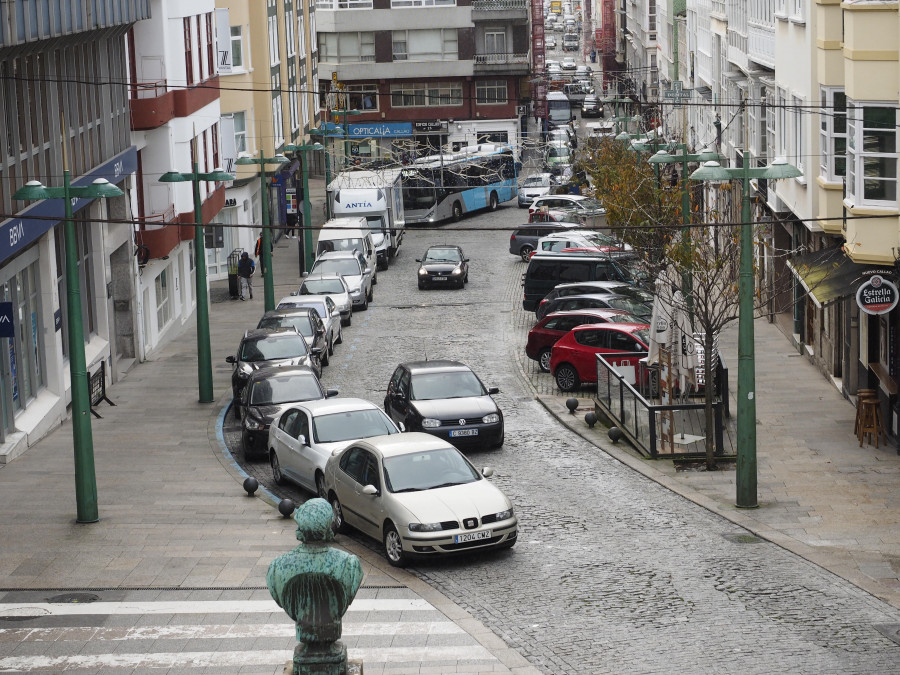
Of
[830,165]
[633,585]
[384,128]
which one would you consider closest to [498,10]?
[384,128]

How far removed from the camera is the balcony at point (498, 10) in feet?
266

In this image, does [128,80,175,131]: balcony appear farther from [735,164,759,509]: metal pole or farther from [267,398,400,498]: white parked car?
[735,164,759,509]: metal pole

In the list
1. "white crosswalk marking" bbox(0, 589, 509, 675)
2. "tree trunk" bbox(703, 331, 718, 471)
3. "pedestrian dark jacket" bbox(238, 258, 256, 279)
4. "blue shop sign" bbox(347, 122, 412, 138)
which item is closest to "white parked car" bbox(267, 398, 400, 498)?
"tree trunk" bbox(703, 331, 718, 471)

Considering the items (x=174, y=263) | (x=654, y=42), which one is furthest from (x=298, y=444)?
(x=654, y=42)

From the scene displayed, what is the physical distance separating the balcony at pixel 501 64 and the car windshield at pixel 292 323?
4812 cm

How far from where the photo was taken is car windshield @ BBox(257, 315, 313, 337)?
34344 millimetres

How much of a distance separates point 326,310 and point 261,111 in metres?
23.5

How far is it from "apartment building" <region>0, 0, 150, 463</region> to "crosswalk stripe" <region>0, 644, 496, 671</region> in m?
8.08

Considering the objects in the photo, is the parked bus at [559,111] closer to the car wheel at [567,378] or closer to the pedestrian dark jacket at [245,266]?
the pedestrian dark jacket at [245,266]

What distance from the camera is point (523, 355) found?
35.9 m

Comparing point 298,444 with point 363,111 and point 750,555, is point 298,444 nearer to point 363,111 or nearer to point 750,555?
point 750,555

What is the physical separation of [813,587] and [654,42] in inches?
3702

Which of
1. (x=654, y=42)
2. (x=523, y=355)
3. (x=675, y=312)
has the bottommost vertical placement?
(x=523, y=355)

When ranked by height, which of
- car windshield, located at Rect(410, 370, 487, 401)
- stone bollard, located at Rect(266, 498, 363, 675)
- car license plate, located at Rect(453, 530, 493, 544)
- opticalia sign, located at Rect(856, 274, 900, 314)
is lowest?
car license plate, located at Rect(453, 530, 493, 544)
